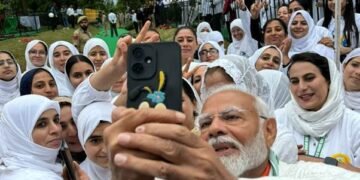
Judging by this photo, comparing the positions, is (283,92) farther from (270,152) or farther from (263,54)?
(270,152)

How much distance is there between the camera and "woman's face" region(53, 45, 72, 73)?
6.07 meters

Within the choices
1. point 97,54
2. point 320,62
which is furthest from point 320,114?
point 97,54

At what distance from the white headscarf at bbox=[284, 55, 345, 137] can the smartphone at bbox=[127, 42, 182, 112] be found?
2.59 meters

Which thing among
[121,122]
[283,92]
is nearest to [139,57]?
[121,122]

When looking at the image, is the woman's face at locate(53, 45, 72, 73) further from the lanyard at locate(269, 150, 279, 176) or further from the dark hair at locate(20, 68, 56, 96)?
the lanyard at locate(269, 150, 279, 176)

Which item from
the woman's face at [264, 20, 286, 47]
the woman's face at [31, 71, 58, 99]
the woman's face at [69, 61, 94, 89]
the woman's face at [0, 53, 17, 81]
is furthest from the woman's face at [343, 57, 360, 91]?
the woman's face at [0, 53, 17, 81]

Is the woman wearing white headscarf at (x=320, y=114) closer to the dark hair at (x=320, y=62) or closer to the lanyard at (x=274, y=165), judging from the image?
the dark hair at (x=320, y=62)

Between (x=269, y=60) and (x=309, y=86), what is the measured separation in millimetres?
1263

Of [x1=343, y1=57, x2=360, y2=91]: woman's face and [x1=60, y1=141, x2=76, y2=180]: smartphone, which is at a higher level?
→ [x1=343, y1=57, x2=360, y2=91]: woman's face

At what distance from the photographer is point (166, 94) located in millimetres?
1085

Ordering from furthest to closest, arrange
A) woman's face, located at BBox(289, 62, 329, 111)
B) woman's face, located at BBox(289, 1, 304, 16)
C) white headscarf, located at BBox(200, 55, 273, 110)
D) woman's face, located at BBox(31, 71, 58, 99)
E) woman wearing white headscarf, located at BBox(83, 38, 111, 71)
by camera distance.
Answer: woman's face, located at BBox(289, 1, 304, 16), woman wearing white headscarf, located at BBox(83, 38, 111, 71), woman's face, located at BBox(31, 71, 58, 99), woman's face, located at BBox(289, 62, 329, 111), white headscarf, located at BBox(200, 55, 273, 110)

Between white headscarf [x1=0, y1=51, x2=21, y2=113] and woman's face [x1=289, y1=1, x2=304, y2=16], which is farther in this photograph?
woman's face [x1=289, y1=1, x2=304, y2=16]

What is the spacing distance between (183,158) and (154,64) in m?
0.21

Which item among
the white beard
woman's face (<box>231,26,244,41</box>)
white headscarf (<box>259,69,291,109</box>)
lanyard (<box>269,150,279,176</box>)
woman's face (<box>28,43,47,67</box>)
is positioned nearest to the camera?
the white beard
